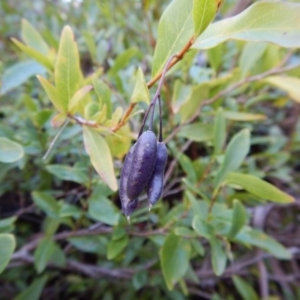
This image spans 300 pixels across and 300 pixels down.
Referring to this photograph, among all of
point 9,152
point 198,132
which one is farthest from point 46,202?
point 198,132

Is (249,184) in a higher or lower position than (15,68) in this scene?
lower

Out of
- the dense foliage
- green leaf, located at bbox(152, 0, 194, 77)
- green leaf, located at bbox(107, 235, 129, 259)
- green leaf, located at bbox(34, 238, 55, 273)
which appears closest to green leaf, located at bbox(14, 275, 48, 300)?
the dense foliage

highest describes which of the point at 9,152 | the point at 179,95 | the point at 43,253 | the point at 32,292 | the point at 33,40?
the point at 33,40

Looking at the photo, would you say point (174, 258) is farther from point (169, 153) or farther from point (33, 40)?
point (33, 40)

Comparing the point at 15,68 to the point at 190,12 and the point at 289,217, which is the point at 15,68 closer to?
the point at 190,12

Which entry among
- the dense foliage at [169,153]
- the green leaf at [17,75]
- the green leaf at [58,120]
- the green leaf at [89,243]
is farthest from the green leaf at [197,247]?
the green leaf at [17,75]

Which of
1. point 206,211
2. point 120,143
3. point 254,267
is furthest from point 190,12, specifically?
point 254,267

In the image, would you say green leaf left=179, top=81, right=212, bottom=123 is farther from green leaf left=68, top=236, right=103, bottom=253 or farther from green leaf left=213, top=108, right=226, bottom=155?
green leaf left=68, top=236, right=103, bottom=253

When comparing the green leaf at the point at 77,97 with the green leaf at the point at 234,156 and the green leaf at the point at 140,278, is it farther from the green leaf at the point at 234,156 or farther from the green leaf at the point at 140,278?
the green leaf at the point at 140,278
